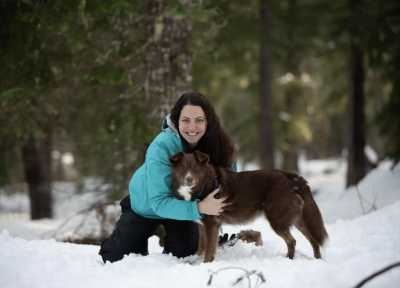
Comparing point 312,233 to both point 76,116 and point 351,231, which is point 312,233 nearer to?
point 351,231

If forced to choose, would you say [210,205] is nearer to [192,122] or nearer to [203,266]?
[203,266]

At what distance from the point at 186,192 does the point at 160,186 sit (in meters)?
0.30

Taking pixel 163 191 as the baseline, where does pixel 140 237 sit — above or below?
below

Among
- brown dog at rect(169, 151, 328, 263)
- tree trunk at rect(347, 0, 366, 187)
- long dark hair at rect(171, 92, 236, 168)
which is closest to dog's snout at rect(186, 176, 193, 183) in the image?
brown dog at rect(169, 151, 328, 263)

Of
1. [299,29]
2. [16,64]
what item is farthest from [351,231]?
[299,29]

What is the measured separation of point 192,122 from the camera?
4402 millimetres

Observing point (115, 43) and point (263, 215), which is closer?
point (263, 215)

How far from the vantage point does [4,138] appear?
8547 mm

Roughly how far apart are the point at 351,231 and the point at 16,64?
5.62 meters

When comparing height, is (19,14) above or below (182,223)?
above

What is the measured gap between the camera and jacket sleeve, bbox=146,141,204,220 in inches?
159

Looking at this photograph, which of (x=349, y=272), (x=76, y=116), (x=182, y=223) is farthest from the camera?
(x=76, y=116)

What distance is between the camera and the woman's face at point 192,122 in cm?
441

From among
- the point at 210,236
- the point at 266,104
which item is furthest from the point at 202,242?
the point at 266,104
